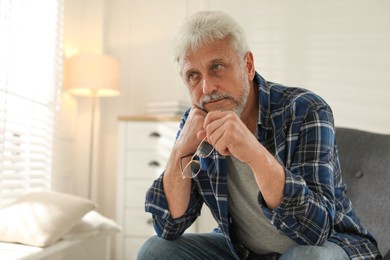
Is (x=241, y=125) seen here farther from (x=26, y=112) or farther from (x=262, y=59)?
(x=262, y=59)

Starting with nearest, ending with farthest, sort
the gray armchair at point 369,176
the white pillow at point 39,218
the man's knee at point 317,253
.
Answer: the man's knee at point 317,253
the gray armchair at point 369,176
the white pillow at point 39,218

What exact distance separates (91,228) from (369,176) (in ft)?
4.13

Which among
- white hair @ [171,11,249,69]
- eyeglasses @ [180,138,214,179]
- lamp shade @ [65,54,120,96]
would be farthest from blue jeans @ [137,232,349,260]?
lamp shade @ [65,54,120,96]

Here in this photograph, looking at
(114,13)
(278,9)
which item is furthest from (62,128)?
(278,9)

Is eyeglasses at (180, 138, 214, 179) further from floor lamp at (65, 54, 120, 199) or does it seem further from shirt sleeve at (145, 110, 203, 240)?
floor lamp at (65, 54, 120, 199)

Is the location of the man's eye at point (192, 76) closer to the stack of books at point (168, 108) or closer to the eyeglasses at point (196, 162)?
the eyeglasses at point (196, 162)

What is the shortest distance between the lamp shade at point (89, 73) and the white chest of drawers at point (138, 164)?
0.90 feet

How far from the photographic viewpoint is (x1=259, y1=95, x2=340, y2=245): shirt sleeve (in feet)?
3.67

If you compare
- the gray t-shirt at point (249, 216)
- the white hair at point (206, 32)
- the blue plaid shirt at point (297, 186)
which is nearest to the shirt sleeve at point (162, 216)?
the blue plaid shirt at point (297, 186)

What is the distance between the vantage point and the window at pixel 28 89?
2.19 m

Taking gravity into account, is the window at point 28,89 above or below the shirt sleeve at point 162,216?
above

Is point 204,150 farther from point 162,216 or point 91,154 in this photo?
point 91,154

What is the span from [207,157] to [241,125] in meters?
0.31

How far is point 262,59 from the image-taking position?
3555 mm
